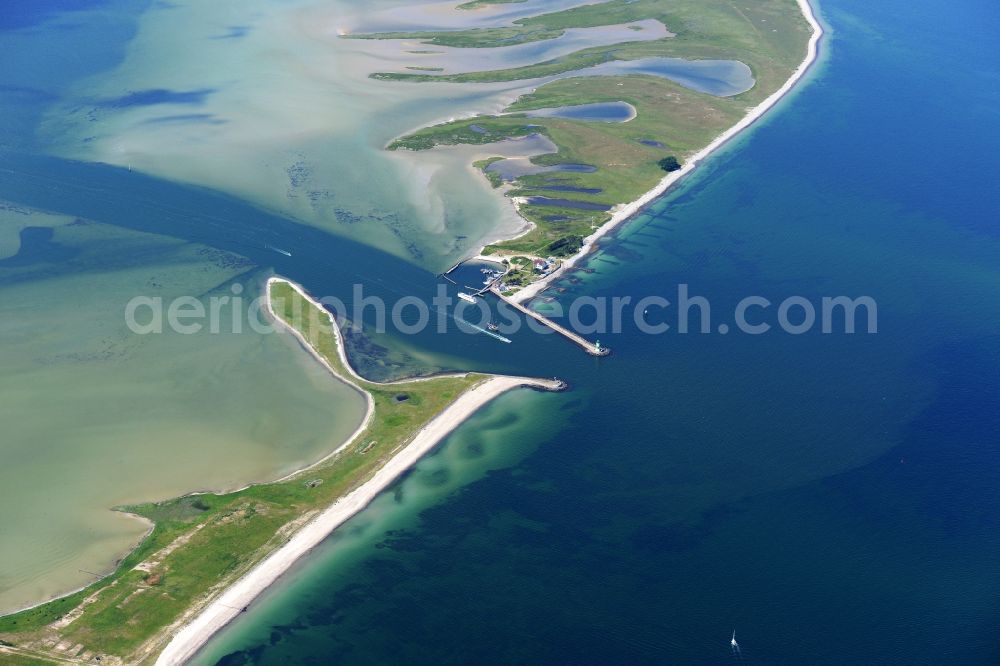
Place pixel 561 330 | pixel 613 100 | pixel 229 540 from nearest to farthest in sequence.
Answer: pixel 229 540 → pixel 561 330 → pixel 613 100

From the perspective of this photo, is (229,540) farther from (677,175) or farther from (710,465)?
(677,175)

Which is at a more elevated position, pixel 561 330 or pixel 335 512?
pixel 561 330

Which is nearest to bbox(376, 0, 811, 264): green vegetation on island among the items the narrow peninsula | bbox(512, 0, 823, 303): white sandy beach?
bbox(512, 0, 823, 303): white sandy beach

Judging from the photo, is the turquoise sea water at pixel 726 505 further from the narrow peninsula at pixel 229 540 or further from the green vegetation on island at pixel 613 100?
the green vegetation on island at pixel 613 100

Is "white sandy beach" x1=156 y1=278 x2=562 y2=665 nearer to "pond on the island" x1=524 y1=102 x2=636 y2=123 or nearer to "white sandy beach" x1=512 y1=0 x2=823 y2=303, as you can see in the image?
"white sandy beach" x1=512 y1=0 x2=823 y2=303

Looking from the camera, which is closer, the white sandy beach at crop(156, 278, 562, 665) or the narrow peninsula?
the narrow peninsula

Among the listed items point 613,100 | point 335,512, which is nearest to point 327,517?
point 335,512
